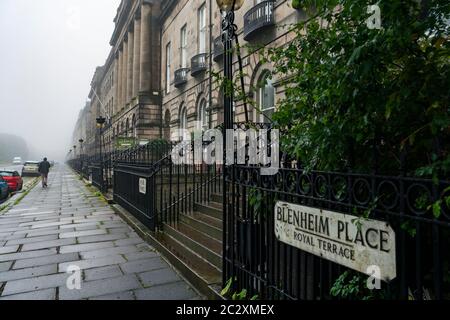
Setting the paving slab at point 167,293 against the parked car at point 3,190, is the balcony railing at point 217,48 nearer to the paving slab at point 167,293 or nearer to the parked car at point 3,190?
the parked car at point 3,190

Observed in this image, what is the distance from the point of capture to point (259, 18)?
42.8 feet

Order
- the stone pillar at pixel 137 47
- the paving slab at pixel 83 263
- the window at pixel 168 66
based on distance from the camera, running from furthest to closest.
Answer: the stone pillar at pixel 137 47 → the window at pixel 168 66 → the paving slab at pixel 83 263

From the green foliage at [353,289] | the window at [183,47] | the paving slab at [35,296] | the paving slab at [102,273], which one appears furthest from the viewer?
the window at [183,47]

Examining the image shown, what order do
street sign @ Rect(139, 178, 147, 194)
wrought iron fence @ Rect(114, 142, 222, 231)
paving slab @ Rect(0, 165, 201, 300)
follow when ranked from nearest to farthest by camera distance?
paving slab @ Rect(0, 165, 201, 300), wrought iron fence @ Rect(114, 142, 222, 231), street sign @ Rect(139, 178, 147, 194)

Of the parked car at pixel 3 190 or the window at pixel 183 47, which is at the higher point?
the window at pixel 183 47

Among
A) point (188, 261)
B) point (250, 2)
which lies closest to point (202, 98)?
point (250, 2)

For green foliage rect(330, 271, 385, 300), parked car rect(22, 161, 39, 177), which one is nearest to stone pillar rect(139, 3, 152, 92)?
parked car rect(22, 161, 39, 177)

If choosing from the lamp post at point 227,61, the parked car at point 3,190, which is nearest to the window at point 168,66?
the parked car at point 3,190

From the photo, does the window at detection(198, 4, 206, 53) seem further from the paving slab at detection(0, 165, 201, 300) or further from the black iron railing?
the black iron railing

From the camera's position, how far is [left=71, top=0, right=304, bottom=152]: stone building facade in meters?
13.2

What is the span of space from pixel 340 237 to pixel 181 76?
68.7 feet

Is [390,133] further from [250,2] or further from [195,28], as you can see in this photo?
[195,28]

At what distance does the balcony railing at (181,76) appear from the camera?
71.5ft
